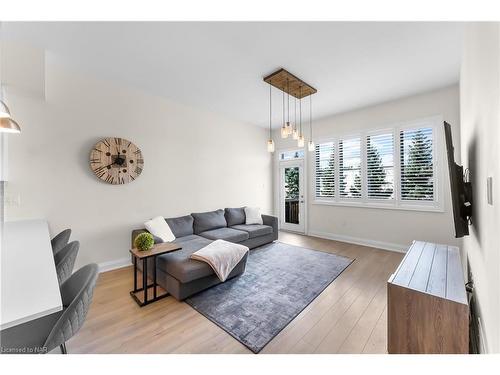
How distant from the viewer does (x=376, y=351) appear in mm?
1580

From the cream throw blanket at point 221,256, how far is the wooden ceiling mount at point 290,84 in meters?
2.57

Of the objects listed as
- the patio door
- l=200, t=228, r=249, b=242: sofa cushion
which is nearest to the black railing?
the patio door

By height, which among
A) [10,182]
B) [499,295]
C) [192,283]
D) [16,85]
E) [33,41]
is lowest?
[192,283]

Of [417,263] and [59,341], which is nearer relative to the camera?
[59,341]

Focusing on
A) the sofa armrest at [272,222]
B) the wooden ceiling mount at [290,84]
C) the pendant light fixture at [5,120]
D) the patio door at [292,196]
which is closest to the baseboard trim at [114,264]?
the pendant light fixture at [5,120]

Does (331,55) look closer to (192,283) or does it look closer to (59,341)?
(192,283)

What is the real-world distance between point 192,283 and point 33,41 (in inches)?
130

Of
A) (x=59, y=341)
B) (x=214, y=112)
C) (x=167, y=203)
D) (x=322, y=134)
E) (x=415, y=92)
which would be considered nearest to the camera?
(x=59, y=341)

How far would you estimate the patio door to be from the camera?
17.7ft

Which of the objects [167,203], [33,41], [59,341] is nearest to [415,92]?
[167,203]

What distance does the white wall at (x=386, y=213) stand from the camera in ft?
11.0

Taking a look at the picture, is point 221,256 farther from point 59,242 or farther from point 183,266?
point 59,242

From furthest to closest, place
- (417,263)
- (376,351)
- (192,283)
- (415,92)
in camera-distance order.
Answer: (415,92)
(192,283)
(417,263)
(376,351)

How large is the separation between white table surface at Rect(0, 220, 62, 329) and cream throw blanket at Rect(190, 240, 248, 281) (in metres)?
1.45
